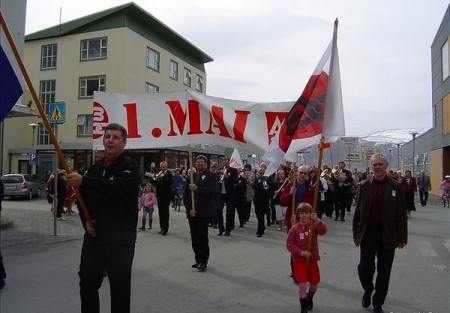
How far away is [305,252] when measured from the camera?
5477mm

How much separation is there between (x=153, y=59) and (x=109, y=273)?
122 ft

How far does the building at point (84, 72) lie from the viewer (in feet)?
117

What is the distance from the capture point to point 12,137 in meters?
38.6

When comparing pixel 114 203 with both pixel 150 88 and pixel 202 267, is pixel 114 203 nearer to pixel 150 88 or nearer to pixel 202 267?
pixel 202 267

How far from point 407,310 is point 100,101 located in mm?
5860

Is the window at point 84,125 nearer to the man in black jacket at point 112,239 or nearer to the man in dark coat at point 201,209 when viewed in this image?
the man in dark coat at point 201,209

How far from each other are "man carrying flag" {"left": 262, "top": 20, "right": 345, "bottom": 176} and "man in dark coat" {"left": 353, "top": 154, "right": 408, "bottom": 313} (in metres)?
0.72

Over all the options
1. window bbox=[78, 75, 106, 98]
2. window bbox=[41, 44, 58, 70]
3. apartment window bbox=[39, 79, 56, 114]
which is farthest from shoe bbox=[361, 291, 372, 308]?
window bbox=[41, 44, 58, 70]

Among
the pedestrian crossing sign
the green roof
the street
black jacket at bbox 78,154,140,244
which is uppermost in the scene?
the green roof

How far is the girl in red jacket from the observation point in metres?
5.40

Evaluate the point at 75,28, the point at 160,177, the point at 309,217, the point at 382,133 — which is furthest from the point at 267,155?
the point at 382,133

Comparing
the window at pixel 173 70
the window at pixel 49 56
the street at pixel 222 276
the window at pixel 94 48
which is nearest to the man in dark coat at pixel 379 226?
the street at pixel 222 276

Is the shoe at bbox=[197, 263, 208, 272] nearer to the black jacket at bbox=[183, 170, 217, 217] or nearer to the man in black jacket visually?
the black jacket at bbox=[183, 170, 217, 217]

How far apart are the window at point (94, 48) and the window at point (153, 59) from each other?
387 centimetres
